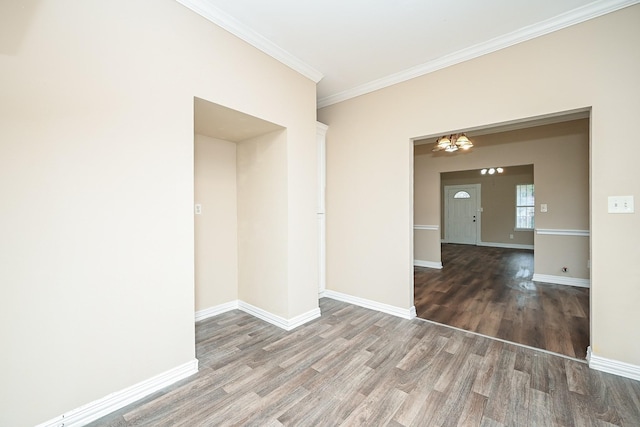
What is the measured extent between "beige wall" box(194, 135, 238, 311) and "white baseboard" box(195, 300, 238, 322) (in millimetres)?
38

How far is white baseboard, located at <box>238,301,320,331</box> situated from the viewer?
284 cm

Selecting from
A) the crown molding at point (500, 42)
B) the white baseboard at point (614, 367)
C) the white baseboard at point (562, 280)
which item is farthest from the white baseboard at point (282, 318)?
the white baseboard at point (562, 280)

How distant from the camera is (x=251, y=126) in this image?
275 cm

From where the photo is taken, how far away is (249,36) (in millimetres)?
2393

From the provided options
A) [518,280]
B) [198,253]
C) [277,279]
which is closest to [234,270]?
[198,253]

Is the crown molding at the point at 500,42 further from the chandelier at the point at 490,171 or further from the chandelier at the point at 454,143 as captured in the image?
the chandelier at the point at 490,171

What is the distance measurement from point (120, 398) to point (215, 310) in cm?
153

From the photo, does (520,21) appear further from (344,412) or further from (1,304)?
(1,304)

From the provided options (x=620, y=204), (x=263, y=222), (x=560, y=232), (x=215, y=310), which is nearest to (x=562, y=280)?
(x=560, y=232)

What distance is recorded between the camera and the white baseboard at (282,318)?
9.32 feet

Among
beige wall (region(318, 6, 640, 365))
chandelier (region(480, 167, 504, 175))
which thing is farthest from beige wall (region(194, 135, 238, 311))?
chandelier (region(480, 167, 504, 175))

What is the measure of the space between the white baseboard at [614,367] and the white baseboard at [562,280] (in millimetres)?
2974

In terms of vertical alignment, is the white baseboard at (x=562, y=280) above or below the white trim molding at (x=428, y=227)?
below

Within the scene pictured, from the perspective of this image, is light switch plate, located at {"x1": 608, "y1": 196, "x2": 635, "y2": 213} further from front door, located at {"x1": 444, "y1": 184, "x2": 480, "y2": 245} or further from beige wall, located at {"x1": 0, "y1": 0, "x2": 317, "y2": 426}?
front door, located at {"x1": 444, "y1": 184, "x2": 480, "y2": 245}
